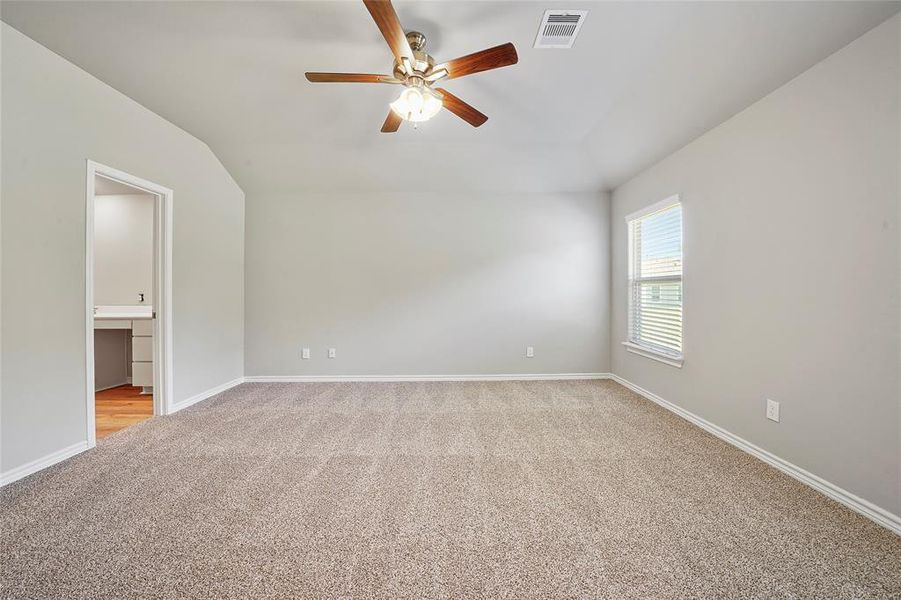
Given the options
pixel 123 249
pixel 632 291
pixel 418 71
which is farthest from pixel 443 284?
pixel 123 249

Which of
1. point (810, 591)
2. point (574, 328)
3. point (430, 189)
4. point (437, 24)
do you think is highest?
point (437, 24)

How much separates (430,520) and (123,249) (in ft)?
16.4

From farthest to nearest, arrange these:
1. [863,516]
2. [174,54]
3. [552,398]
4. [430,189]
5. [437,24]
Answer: [430,189]
[552,398]
[174,54]
[437,24]
[863,516]

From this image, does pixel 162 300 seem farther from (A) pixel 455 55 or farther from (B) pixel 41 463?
(A) pixel 455 55

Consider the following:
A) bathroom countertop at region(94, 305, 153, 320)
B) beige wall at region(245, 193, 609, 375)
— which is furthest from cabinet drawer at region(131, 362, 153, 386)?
beige wall at region(245, 193, 609, 375)

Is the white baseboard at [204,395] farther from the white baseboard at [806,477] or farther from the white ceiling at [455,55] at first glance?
the white baseboard at [806,477]

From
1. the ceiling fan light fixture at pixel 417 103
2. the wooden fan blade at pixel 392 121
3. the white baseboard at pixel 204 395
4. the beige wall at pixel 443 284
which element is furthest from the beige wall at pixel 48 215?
the ceiling fan light fixture at pixel 417 103

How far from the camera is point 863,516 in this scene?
1625 millimetres

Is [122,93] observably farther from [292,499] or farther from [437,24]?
[292,499]

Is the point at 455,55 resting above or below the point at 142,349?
above

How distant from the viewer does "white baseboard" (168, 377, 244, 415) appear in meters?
3.05

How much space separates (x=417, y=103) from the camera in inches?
76.7

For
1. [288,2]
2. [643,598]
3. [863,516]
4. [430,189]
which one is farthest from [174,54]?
[863,516]

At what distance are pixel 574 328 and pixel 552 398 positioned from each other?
3.68ft
